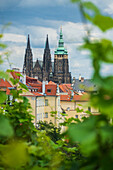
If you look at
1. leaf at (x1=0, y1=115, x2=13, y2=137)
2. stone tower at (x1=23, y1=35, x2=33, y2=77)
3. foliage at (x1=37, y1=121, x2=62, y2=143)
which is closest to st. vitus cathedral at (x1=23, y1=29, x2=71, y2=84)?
stone tower at (x1=23, y1=35, x2=33, y2=77)

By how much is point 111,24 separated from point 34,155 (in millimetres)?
948

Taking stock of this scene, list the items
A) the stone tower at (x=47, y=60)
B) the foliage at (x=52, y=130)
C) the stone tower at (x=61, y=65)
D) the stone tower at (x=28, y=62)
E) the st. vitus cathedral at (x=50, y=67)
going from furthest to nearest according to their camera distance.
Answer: the stone tower at (x=61, y=65)
the stone tower at (x=47, y=60)
the st. vitus cathedral at (x=50, y=67)
the stone tower at (x=28, y=62)
the foliage at (x=52, y=130)

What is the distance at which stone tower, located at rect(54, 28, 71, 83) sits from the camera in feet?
310

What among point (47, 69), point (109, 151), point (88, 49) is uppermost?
point (47, 69)

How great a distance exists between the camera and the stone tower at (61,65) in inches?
3718

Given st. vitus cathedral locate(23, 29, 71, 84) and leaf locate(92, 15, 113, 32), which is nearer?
leaf locate(92, 15, 113, 32)

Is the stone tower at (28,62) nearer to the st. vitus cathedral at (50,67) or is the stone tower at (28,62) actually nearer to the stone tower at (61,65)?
the st. vitus cathedral at (50,67)

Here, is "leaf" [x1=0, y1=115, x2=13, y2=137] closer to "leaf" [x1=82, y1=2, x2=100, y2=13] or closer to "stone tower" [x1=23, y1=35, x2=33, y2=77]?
"leaf" [x1=82, y1=2, x2=100, y2=13]

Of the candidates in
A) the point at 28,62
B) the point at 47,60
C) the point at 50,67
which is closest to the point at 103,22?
the point at 28,62

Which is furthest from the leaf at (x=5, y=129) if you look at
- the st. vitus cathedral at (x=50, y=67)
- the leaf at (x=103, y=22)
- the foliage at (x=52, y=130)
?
the st. vitus cathedral at (x=50, y=67)

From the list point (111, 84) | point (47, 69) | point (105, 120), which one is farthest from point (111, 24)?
point (47, 69)

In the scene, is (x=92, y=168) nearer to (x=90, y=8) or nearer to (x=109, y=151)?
(x=109, y=151)

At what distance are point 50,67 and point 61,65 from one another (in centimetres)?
415

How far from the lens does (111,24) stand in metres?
0.86
